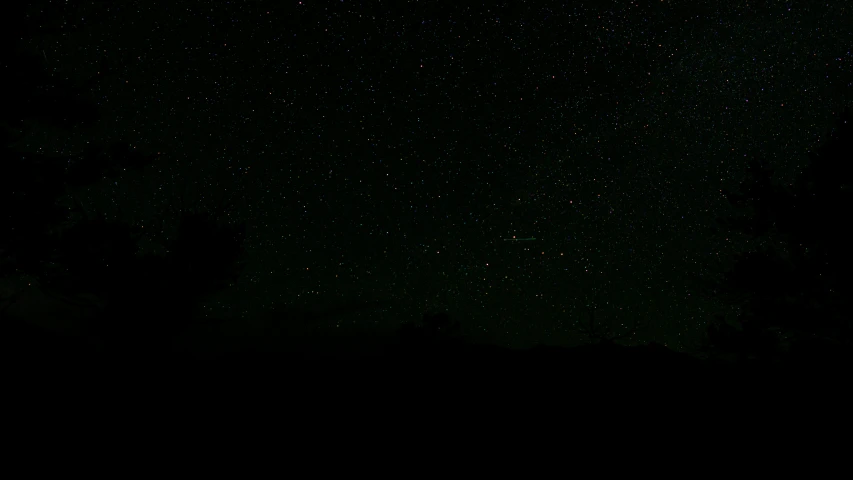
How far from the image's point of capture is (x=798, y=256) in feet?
40.5

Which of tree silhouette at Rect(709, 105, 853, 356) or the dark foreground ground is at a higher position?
tree silhouette at Rect(709, 105, 853, 356)

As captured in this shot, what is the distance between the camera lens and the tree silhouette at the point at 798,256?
11570 mm

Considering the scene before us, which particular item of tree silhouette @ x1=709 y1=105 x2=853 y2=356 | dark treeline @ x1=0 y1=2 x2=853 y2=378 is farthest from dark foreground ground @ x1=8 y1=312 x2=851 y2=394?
tree silhouette @ x1=709 y1=105 x2=853 y2=356

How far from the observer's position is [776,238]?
13211 millimetres

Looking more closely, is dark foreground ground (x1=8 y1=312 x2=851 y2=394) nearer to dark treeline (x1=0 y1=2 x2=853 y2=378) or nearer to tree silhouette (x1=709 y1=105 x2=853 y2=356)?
dark treeline (x1=0 y1=2 x2=853 y2=378)

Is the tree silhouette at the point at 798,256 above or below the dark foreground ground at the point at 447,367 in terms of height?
above

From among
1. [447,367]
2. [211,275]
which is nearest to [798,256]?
[447,367]

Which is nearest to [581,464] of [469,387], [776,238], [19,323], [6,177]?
[469,387]

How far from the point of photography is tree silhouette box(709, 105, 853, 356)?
11570mm

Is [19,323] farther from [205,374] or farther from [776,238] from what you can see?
[776,238]

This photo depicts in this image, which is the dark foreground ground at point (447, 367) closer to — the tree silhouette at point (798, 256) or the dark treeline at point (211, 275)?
the dark treeline at point (211, 275)

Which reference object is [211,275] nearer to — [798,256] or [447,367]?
[447,367]

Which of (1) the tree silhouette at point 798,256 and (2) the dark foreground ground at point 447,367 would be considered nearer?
(2) the dark foreground ground at point 447,367

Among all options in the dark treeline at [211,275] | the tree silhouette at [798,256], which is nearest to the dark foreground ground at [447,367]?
the dark treeline at [211,275]
